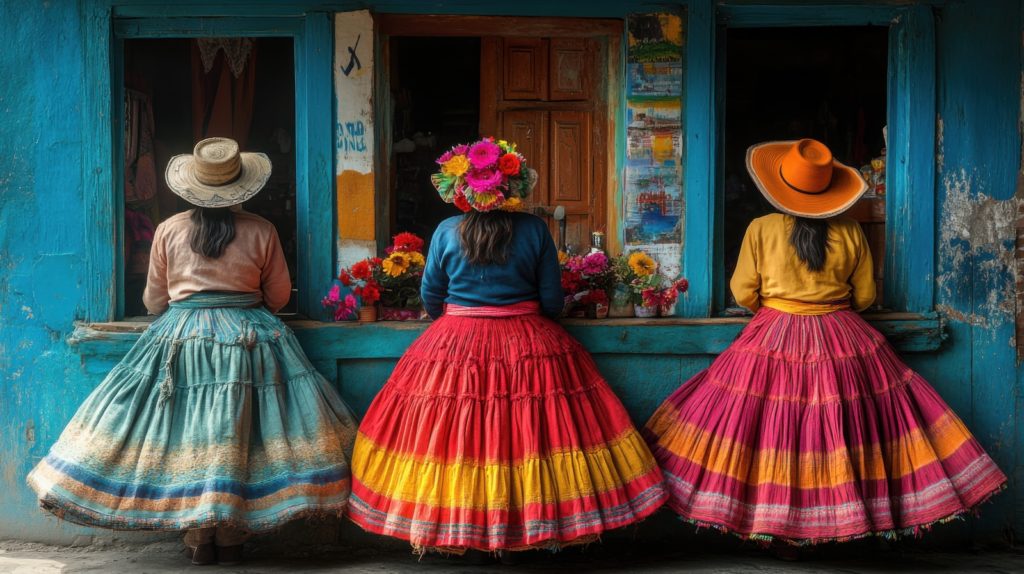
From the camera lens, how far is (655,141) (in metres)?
5.61

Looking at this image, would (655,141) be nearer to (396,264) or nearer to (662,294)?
(662,294)

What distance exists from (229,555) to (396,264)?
1713mm

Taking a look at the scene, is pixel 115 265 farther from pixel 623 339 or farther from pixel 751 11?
pixel 751 11

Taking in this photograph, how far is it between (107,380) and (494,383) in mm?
1884

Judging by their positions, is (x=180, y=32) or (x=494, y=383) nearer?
(x=494, y=383)

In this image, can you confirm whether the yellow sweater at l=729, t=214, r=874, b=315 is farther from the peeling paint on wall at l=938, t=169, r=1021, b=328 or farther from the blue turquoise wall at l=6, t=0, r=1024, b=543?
the peeling paint on wall at l=938, t=169, r=1021, b=328

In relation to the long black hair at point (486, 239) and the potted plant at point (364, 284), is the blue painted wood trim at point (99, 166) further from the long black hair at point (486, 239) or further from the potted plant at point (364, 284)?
the long black hair at point (486, 239)

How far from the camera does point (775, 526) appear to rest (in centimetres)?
486

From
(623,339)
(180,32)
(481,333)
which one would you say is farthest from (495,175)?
(180,32)

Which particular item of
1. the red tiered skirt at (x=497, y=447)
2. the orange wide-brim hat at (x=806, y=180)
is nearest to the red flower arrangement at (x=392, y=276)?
the red tiered skirt at (x=497, y=447)

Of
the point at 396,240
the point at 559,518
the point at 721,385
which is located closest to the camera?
the point at 559,518

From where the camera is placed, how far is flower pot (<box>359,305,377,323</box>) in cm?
551


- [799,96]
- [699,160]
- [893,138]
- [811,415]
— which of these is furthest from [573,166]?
[799,96]

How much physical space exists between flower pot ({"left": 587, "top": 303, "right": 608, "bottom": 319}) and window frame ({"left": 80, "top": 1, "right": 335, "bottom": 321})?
56.0 inches
